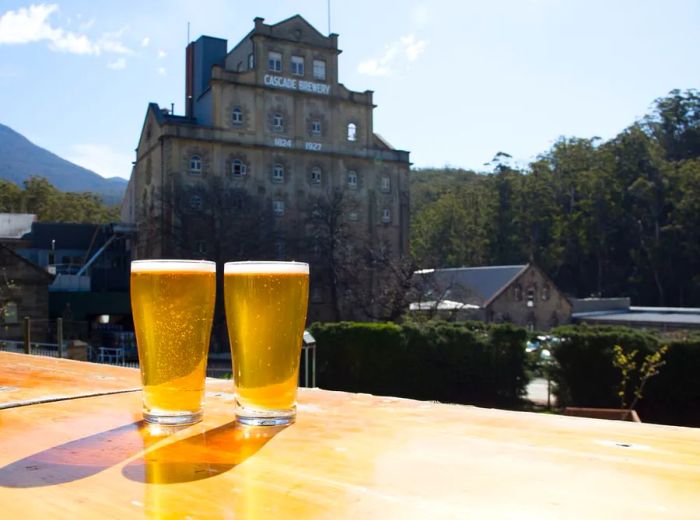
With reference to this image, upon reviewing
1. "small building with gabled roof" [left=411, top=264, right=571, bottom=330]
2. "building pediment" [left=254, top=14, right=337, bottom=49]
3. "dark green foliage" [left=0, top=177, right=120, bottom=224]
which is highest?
"building pediment" [left=254, top=14, right=337, bottom=49]

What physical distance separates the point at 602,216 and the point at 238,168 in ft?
93.3

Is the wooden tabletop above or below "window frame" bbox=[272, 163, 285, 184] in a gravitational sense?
below

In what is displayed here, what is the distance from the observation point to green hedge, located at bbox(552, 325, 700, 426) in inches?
591

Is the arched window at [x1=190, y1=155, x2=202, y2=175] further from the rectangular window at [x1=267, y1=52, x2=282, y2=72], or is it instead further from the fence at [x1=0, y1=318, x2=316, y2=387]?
the fence at [x1=0, y1=318, x2=316, y2=387]

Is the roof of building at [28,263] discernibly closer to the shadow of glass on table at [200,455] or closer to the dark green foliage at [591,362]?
the dark green foliage at [591,362]

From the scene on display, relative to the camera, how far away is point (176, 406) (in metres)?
1.18

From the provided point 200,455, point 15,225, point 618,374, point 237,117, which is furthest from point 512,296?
point 200,455

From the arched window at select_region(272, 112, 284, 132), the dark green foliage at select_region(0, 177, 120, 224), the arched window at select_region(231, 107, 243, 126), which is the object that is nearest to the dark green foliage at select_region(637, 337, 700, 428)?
the arched window at select_region(272, 112, 284, 132)

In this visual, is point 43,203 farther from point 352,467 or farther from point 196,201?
point 352,467

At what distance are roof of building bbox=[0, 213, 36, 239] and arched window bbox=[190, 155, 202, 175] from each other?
920 cm

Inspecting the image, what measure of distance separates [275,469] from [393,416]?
433 millimetres

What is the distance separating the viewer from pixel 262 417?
1.16 metres

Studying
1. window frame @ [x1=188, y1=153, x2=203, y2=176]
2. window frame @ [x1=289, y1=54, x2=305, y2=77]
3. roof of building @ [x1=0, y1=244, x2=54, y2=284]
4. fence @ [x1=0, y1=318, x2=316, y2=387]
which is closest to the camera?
fence @ [x1=0, y1=318, x2=316, y2=387]

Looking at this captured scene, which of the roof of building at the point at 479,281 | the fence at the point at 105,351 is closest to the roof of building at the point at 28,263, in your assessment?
the fence at the point at 105,351
